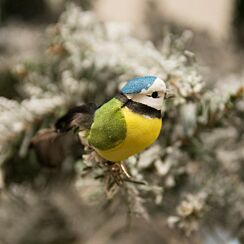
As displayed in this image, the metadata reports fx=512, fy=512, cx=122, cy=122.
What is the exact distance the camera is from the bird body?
0.98ft

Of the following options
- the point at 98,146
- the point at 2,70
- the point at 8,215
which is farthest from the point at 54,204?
the point at 98,146

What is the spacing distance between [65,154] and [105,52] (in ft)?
0.33

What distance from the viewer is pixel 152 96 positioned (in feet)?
1.01

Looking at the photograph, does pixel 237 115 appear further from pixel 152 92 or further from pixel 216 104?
pixel 152 92

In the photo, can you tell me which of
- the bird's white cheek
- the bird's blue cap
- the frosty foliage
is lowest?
the frosty foliage

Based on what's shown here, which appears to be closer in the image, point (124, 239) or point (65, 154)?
point (65, 154)

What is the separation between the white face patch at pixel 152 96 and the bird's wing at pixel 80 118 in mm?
36

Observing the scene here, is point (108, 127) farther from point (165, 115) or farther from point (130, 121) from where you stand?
point (165, 115)

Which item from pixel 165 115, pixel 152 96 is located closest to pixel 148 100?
pixel 152 96

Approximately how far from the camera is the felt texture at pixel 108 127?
30 cm

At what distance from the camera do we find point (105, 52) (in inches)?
18.3

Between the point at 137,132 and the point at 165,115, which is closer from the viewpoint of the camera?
the point at 137,132

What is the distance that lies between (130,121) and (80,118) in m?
0.05

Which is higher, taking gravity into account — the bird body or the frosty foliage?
the bird body
